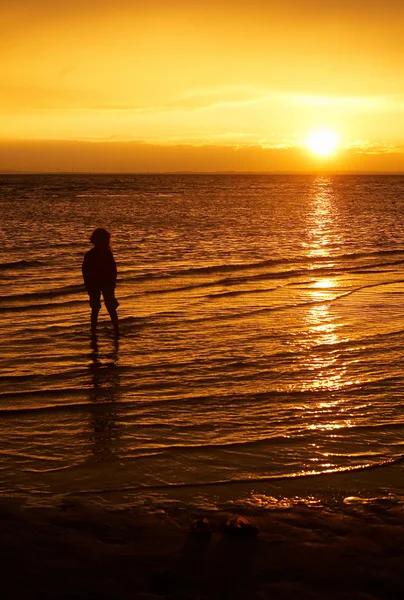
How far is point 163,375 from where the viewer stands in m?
10.0

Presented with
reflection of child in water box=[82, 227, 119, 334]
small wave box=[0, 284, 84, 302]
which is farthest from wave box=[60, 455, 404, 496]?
small wave box=[0, 284, 84, 302]

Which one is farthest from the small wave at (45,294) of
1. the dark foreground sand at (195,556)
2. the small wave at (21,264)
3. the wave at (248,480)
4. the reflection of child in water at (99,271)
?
the dark foreground sand at (195,556)

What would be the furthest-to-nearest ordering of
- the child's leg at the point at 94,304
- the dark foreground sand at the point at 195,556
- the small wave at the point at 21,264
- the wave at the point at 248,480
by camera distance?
the small wave at the point at 21,264, the child's leg at the point at 94,304, the wave at the point at 248,480, the dark foreground sand at the point at 195,556

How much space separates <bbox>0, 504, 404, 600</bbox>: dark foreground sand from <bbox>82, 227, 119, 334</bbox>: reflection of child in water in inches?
261

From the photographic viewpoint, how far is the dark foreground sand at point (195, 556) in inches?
179

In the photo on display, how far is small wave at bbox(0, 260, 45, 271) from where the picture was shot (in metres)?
22.0

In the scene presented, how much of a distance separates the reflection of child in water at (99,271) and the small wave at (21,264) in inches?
407

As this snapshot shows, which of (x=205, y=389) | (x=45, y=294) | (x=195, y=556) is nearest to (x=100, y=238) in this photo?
(x=205, y=389)

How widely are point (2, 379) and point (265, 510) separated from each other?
17.3ft

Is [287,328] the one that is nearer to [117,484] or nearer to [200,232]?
[117,484]

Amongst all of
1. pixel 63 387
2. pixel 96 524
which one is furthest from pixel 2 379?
pixel 96 524

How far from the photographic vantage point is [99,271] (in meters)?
12.0

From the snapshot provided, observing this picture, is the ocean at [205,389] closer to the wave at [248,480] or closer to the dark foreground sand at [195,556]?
the wave at [248,480]

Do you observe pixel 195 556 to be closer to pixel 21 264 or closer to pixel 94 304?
pixel 94 304
